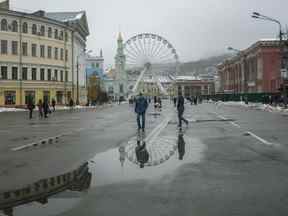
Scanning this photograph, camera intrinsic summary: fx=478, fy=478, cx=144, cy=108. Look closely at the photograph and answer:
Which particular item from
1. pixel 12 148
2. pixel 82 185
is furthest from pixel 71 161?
pixel 12 148

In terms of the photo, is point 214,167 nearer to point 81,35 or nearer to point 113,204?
point 113,204

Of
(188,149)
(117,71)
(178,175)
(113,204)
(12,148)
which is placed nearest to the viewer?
(113,204)

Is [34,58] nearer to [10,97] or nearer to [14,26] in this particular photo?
[14,26]

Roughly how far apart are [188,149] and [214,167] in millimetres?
3610

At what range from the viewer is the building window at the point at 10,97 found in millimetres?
74938

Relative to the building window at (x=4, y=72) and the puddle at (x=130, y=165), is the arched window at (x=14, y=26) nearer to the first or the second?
the building window at (x=4, y=72)

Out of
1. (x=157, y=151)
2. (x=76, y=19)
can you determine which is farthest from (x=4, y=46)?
(x=157, y=151)

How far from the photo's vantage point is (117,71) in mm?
133250

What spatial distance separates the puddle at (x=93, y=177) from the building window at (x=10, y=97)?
6377cm

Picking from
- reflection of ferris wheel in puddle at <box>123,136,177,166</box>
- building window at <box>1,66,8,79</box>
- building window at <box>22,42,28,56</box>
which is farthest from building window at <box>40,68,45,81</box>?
reflection of ferris wheel in puddle at <box>123,136,177,166</box>

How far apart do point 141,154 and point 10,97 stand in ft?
218

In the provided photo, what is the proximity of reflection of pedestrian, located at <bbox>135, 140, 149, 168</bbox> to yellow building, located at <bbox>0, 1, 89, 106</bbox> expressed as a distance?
56414mm

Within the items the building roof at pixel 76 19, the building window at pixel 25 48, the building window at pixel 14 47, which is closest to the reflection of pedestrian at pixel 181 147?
the building window at pixel 14 47

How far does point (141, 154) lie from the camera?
12711 mm
